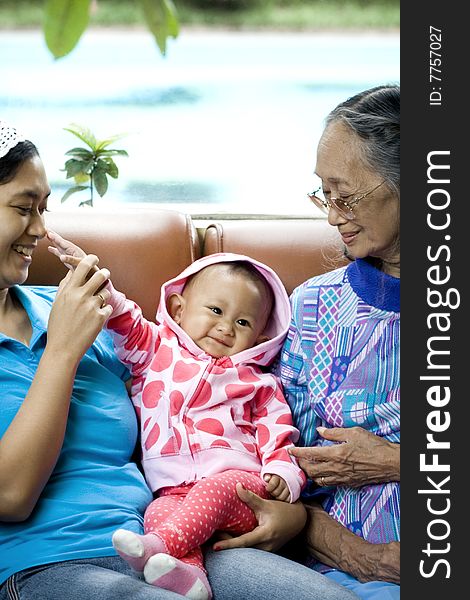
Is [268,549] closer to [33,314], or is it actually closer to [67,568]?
[67,568]

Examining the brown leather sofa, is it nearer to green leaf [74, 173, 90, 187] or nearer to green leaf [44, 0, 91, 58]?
green leaf [74, 173, 90, 187]

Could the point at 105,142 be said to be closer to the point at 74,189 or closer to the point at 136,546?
the point at 74,189

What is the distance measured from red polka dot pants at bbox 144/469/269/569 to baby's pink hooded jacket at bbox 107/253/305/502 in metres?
0.05

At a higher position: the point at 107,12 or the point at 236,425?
the point at 107,12

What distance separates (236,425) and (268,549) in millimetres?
278

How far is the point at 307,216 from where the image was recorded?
2.35 meters

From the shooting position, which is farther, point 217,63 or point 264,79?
point 264,79

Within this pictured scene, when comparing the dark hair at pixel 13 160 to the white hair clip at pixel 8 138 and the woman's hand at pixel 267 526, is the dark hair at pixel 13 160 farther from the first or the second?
the woman's hand at pixel 267 526

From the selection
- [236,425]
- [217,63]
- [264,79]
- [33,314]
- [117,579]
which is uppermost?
[264,79]

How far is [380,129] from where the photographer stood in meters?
1.66

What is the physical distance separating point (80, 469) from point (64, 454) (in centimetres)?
4

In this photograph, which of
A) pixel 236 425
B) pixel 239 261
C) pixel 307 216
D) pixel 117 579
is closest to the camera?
pixel 117 579

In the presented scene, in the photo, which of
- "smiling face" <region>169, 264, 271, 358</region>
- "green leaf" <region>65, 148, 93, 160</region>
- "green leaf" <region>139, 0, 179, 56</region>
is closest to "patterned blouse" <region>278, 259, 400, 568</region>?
"smiling face" <region>169, 264, 271, 358</region>

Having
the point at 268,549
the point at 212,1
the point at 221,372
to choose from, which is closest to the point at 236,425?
the point at 221,372
